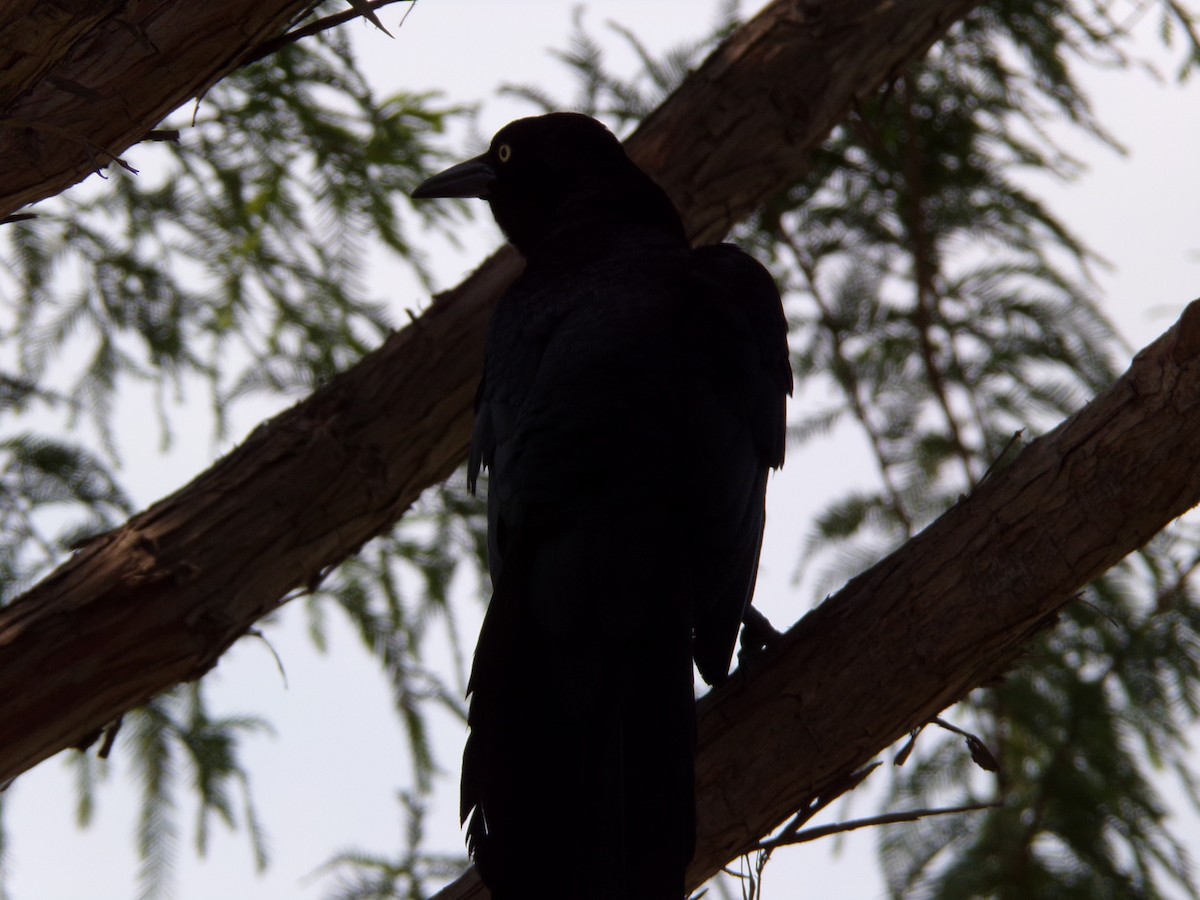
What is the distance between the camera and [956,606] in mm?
2992

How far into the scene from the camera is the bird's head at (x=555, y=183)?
418cm

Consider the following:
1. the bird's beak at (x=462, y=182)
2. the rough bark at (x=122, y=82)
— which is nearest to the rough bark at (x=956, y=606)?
the rough bark at (x=122, y=82)

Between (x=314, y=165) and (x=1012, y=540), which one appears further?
(x=314, y=165)

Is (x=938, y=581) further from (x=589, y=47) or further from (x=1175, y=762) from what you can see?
(x=589, y=47)

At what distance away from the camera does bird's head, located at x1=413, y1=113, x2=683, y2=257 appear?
165 inches

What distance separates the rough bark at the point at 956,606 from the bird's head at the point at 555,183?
157cm

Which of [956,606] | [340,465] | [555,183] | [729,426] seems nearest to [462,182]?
[555,183]

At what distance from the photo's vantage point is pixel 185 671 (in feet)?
12.5

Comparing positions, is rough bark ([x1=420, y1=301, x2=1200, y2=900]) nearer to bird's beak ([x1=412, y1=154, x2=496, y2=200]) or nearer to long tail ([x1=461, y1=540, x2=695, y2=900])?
long tail ([x1=461, y1=540, x2=695, y2=900])

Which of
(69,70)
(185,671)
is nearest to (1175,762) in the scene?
(185,671)

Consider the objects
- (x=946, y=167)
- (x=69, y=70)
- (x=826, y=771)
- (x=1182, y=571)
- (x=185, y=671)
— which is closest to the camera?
(x=69, y=70)

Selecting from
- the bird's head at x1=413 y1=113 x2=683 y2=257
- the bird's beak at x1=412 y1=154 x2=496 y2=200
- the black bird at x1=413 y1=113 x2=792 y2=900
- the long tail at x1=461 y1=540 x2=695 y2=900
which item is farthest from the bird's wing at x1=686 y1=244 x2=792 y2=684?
the bird's beak at x1=412 y1=154 x2=496 y2=200

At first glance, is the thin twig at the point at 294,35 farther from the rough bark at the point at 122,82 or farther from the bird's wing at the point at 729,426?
the bird's wing at the point at 729,426

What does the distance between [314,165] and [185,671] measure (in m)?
1.77
